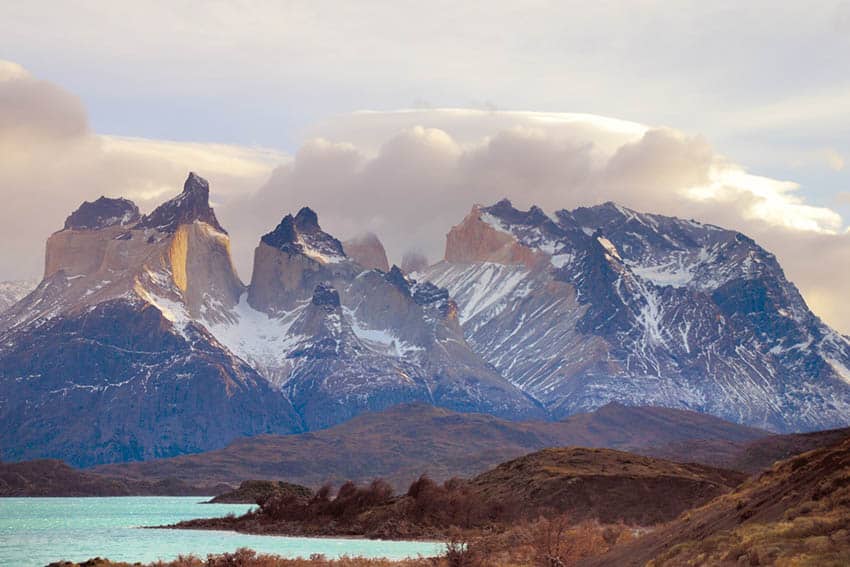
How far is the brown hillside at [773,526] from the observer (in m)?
51.5

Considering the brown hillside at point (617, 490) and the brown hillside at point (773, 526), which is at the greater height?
the brown hillside at point (773, 526)

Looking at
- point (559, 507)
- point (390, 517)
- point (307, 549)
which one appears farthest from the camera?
point (559, 507)

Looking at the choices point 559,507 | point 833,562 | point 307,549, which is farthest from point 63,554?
point 833,562

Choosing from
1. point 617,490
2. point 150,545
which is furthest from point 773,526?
point 617,490

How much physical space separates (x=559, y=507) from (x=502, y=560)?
8298 centimetres

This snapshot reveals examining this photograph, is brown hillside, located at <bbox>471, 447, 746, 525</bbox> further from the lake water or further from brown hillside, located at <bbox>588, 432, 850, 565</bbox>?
brown hillside, located at <bbox>588, 432, 850, 565</bbox>

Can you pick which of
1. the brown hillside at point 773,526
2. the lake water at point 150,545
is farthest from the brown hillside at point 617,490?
the brown hillside at point 773,526

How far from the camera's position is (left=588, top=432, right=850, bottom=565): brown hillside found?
51.5 metres

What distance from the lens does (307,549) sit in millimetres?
131625

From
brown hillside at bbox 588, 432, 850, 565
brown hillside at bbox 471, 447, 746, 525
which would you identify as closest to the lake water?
brown hillside at bbox 471, 447, 746, 525

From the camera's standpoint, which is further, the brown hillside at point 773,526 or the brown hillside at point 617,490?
the brown hillside at point 617,490

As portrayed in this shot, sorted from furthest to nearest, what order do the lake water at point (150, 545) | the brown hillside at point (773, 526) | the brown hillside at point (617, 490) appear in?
the brown hillside at point (617, 490), the lake water at point (150, 545), the brown hillside at point (773, 526)

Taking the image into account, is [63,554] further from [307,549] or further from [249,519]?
[249,519]

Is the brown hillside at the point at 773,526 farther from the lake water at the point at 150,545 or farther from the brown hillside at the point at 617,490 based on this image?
the brown hillside at the point at 617,490
